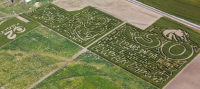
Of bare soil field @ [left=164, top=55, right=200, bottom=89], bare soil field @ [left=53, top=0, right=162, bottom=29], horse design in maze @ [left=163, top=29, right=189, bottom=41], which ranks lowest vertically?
bare soil field @ [left=164, top=55, right=200, bottom=89]


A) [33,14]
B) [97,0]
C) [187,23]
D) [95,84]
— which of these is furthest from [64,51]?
[187,23]

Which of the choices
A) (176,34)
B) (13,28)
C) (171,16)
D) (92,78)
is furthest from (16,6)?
(176,34)

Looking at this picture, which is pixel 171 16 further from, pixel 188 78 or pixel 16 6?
pixel 16 6

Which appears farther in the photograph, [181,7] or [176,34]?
[181,7]

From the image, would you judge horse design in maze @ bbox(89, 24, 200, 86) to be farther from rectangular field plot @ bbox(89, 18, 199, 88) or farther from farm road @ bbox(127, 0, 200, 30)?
farm road @ bbox(127, 0, 200, 30)

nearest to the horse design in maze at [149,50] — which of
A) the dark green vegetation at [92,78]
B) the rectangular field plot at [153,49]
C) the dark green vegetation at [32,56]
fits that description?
the rectangular field plot at [153,49]

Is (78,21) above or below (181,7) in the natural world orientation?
below

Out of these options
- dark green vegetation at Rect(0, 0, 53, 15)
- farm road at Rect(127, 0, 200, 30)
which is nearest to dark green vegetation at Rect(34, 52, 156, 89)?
farm road at Rect(127, 0, 200, 30)
